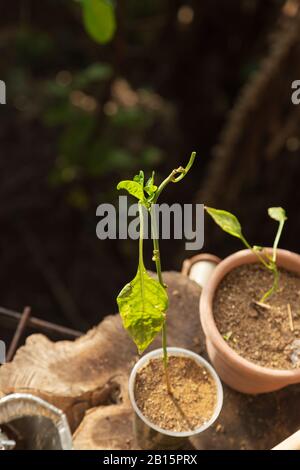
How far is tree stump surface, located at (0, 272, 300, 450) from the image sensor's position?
113 cm

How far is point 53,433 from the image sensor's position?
0.97 metres

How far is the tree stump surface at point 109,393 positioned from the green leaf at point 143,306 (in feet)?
1.15

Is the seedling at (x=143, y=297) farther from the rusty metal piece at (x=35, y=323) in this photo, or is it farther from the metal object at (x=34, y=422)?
the rusty metal piece at (x=35, y=323)

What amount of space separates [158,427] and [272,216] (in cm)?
43

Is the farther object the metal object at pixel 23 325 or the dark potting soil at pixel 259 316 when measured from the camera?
the metal object at pixel 23 325

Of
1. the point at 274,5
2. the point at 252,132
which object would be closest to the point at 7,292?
the point at 252,132

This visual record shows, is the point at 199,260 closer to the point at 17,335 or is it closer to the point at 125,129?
the point at 17,335

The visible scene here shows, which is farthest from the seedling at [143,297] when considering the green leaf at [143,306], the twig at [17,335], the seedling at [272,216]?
the twig at [17,335]

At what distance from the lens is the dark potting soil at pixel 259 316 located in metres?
1.07

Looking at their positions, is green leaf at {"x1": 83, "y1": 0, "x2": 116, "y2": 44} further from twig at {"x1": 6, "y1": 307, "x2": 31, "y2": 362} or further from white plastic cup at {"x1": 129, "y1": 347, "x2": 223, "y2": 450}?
white plastic cup at {"x1": 129, "y1": 347, "x2": 223, "y2": 450}

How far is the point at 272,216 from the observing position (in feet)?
3.63

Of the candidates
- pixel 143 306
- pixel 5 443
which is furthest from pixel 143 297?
pixel 5 443

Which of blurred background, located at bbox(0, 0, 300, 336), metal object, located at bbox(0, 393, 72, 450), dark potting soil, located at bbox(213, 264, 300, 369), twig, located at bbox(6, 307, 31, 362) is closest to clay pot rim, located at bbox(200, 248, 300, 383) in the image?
dark potting soil, located at bbox(213, 264, 300, 369)

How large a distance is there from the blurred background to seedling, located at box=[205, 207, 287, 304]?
0.98 m
